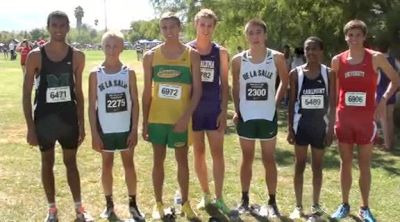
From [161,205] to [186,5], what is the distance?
12.1 meters

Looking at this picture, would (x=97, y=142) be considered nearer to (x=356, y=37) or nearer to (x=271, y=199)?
(x=271, y=199)

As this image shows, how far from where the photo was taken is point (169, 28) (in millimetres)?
4457

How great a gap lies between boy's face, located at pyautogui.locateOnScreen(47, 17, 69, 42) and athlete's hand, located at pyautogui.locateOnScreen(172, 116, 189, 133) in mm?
1197

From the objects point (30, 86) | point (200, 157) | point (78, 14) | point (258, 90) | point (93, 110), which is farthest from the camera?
point (78, 14)

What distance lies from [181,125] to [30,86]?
4.24 ft

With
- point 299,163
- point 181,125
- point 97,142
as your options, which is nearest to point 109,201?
point 97,142

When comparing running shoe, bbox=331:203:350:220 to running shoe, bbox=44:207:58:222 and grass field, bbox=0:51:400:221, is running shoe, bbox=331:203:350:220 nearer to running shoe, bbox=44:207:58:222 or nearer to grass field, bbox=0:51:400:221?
grass field, bbox=0:51:400:221

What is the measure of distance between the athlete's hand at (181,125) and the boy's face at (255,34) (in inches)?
36.7

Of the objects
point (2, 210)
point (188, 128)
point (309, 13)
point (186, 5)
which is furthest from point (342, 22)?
point (2, 210)

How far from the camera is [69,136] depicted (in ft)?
14.6

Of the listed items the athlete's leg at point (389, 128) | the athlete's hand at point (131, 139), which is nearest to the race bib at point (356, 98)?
the athlete's hand at point (131, 139)

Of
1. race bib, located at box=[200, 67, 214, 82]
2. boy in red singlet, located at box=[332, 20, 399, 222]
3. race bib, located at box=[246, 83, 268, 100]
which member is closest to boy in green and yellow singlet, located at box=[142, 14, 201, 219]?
race bib, located at box=[200, 67, 214, 82]

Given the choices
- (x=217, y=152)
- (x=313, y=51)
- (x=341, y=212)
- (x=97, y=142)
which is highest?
(x=313, y=51)

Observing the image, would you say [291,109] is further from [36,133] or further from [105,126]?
[36,133]
